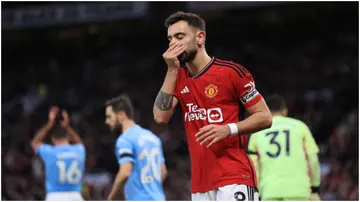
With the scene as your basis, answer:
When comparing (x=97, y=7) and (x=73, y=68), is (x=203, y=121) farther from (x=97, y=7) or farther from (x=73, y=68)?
(x=73, y=68)

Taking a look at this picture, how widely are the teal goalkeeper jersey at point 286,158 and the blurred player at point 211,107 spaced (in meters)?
2.58

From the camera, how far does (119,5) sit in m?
20.0

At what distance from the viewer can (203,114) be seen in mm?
5398

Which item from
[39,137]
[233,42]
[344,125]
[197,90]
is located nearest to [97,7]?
[233,42]

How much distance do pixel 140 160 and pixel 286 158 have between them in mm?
1432

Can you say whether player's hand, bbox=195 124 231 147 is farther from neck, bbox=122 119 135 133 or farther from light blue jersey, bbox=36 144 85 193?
light blue jersey, bbox=36 144 85 193

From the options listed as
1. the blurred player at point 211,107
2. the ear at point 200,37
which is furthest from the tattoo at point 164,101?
the ear at point 200,37

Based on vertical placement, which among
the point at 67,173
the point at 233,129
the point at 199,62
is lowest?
the point at 67,173

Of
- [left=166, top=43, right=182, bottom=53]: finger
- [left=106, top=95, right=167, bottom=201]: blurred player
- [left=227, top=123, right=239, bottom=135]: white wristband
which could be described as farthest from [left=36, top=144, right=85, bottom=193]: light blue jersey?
[left=227, top=123, right=239, bottom=135]: white wristband

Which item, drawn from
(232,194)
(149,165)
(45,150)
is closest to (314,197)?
(149,165)

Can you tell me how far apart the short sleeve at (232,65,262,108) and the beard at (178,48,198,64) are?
0.30 meters

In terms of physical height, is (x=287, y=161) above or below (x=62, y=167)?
above

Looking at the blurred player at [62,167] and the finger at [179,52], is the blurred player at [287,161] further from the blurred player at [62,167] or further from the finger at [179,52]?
the blurred player at [62,167]

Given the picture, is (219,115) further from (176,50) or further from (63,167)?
(63,167)
